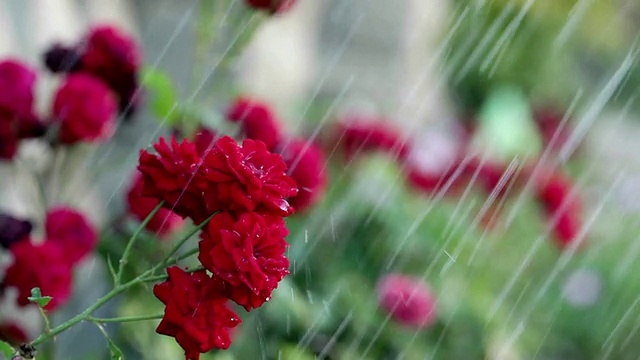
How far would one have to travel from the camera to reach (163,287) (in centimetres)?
50

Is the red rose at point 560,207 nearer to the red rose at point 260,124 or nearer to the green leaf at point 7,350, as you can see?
the red rose at point 260,124

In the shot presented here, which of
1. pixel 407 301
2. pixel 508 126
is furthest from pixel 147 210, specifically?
pixel 508 126

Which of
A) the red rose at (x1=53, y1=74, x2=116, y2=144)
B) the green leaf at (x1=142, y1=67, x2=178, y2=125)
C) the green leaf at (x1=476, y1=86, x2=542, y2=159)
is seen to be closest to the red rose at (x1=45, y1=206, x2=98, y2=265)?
the red rose at (x1=53, y1=74, x2=116, y2=144)

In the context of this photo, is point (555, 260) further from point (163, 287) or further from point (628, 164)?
point (628, 164)

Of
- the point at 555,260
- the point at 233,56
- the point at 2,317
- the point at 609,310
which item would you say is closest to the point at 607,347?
the point at 609,310

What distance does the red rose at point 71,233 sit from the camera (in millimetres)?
778

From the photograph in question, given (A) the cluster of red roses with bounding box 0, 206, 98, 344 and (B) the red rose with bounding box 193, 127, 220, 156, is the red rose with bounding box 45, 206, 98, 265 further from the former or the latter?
(B) the red rose with bounding box 193, 127, 220, 156

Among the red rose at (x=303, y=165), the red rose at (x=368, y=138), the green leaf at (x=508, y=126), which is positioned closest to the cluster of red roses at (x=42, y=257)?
the red rose at (x=303, y=165)

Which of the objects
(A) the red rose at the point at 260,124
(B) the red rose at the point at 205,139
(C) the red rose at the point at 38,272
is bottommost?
(C) the red rose at the point at 38,272

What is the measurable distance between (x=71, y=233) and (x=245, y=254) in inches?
14.5

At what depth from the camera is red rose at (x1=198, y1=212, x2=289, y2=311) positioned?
1.54ft

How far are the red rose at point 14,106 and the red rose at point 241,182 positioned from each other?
38 cm

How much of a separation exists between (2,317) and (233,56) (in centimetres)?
40

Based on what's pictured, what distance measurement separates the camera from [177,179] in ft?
1.66
